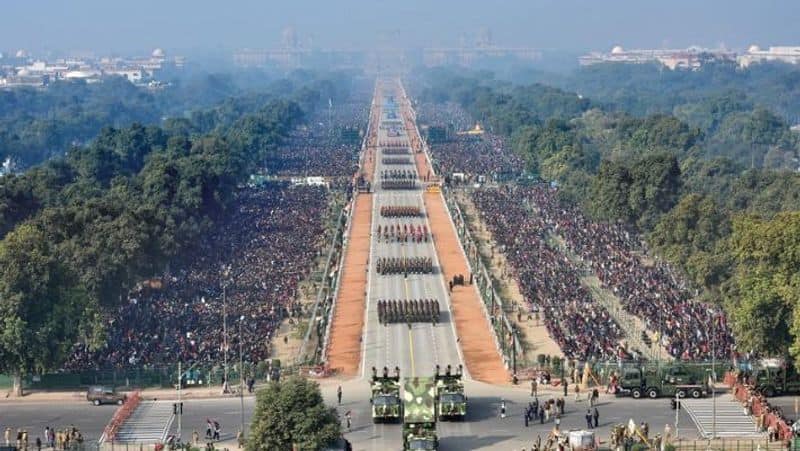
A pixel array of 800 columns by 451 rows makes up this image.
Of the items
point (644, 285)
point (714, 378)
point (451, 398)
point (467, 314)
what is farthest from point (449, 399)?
point (644, 285)

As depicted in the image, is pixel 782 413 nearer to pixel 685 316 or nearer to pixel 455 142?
pixel 685 316

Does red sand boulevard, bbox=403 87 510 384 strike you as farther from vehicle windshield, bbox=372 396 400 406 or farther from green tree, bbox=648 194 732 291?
green tree, bbox=648 194 732 291

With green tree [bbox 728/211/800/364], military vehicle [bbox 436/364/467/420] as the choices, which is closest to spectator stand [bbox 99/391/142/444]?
military vehicle [bbox 436/364/467/420]

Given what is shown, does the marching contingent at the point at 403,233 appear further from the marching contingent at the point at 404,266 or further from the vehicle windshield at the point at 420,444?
the vehicle windshield at the point at 420,444

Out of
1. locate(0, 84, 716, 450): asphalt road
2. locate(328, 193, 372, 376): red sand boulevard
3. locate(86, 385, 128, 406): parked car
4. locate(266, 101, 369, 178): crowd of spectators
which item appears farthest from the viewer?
locate(266, 101, 369, 178): crowd of spectators

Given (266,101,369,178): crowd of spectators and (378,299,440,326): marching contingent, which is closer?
(378,299,440,326): marching contingent

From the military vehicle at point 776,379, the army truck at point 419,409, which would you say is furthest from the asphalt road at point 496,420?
the military vehicle at point 776,379
